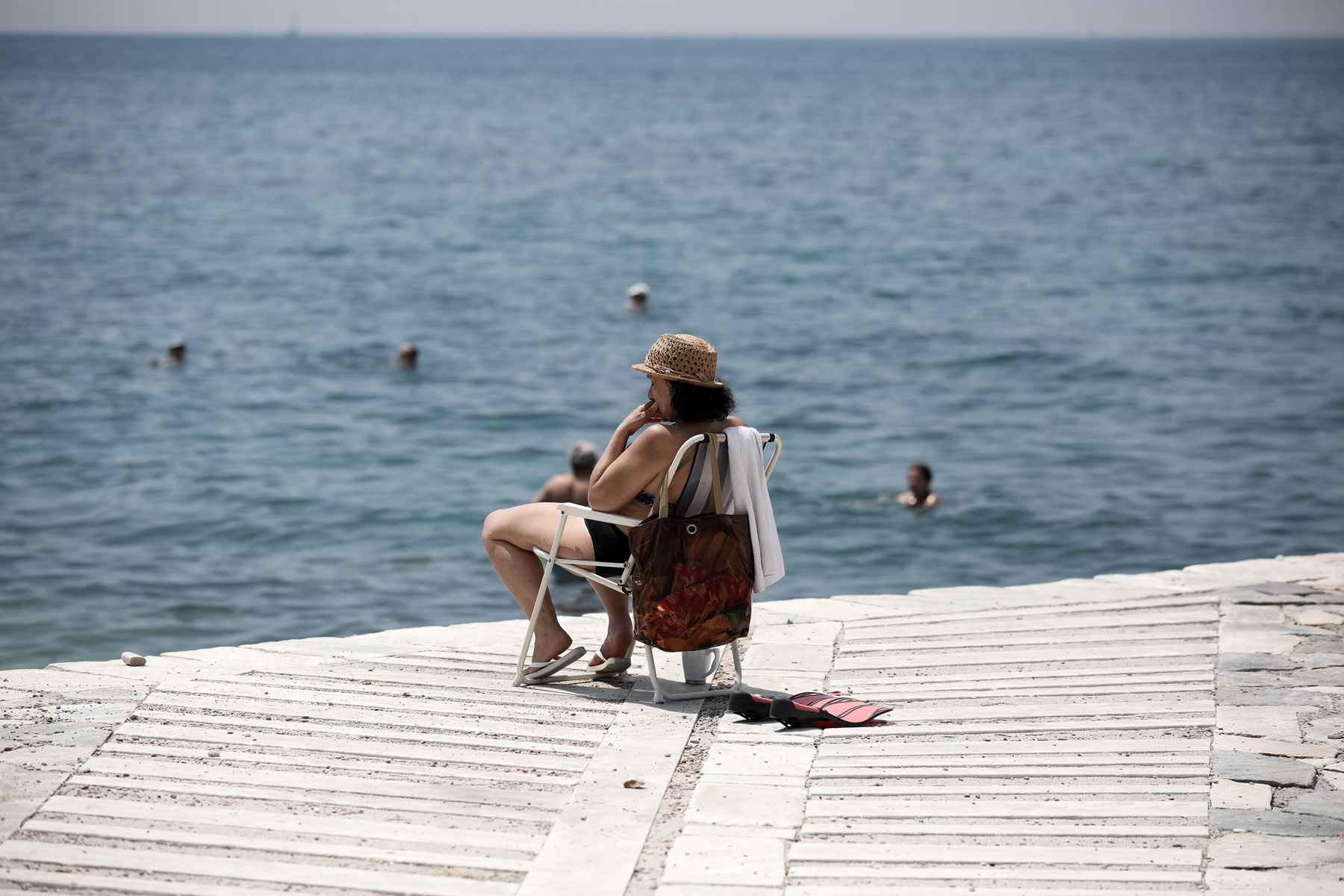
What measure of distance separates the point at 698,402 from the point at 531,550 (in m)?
0.92

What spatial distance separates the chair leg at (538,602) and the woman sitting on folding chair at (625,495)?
0.15 ft

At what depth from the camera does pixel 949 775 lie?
12.9ft

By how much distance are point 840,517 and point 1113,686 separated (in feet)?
27.0

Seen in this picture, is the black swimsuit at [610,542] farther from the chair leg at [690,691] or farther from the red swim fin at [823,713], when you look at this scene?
the red swim fin at [823,713]

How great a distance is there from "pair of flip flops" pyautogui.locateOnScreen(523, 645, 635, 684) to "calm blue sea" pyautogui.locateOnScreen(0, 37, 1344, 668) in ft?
16.5

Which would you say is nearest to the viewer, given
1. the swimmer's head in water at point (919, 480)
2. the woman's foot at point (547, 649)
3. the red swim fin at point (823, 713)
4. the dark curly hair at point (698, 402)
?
the red swim fin at point (823, 713)

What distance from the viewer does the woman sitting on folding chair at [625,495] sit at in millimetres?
4566

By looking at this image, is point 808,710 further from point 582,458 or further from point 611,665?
point 582,458

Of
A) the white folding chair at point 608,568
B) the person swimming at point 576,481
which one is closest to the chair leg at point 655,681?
the white folding chair at point 608,568

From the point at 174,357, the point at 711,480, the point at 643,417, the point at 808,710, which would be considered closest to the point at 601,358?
the point at 174,357

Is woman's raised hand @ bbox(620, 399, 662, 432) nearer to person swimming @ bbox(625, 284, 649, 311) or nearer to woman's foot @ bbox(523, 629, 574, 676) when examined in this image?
woman's foot @ bbox(523, 629, 574, 676)

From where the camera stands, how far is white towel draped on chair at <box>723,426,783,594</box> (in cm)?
461

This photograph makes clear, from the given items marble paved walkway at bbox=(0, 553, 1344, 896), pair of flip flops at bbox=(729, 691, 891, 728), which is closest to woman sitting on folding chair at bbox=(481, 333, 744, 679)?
marble paved walkway at bbox=(0, 553, 1344, 896)

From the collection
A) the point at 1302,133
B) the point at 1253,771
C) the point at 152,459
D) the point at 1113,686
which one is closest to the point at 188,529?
Answer: the point at 152,459
